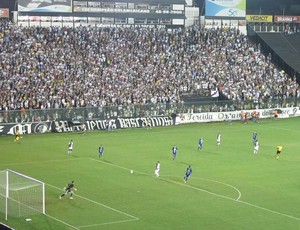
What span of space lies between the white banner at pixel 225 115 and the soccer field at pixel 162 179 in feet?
15.4

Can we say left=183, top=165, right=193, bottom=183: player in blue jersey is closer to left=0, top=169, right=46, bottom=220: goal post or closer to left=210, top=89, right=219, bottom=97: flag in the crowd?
left=0, top=169, right=46, bottom=220: goal post

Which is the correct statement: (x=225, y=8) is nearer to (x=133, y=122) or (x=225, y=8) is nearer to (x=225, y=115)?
(x=225, y=115)

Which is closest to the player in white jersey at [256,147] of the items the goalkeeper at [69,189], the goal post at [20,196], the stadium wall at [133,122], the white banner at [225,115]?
the stadium wall at [133,122]

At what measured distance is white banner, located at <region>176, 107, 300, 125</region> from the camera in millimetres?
71312

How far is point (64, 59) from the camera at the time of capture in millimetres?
71750

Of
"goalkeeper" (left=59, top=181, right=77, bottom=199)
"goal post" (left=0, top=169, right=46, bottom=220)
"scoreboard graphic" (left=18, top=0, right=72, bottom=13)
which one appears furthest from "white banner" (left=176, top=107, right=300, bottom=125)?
"goal post" (left=0, top=169, right=46, bottom=220)

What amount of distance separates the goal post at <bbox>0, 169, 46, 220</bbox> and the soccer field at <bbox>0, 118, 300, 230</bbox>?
0.49 metres

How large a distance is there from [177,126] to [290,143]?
13.6 meters

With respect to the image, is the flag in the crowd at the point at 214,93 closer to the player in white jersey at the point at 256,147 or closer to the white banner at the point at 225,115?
the white banner at the point at 225,115

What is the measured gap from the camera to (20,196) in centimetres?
3500

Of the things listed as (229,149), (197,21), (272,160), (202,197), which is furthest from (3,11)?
(202,197)

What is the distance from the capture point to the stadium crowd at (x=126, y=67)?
67188 millimetres

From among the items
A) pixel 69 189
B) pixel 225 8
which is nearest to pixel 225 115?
pixel 225 8

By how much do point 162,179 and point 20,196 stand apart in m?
11.1
